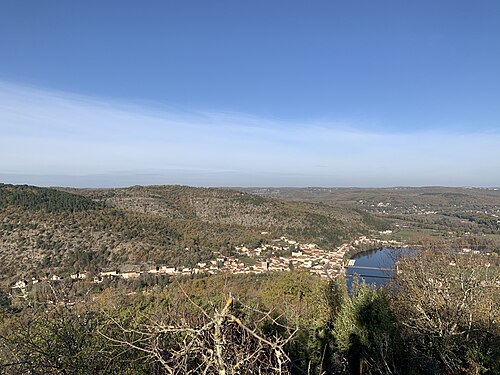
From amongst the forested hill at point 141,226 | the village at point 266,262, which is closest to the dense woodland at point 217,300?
the forested hill at point 141,226

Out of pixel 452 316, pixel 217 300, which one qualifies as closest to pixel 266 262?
pixel 217 300

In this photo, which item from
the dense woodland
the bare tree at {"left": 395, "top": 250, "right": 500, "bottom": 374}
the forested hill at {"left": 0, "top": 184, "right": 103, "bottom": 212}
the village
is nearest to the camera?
the dense woodland

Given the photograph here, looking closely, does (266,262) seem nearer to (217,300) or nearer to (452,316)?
(217,300)

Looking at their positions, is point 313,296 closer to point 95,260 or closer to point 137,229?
point 95,260

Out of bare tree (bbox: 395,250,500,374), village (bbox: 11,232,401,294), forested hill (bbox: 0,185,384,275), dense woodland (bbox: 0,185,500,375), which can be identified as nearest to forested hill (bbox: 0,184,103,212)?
forested hill (bbox: 0,185,384,275)

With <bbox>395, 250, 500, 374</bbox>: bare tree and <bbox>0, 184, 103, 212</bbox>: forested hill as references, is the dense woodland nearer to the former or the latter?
<bbox>395, 250, 500, 374</bbox>: bare tree

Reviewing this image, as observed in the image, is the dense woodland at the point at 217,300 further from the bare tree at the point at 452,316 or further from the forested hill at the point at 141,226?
the forested hill at the point at 141,226
